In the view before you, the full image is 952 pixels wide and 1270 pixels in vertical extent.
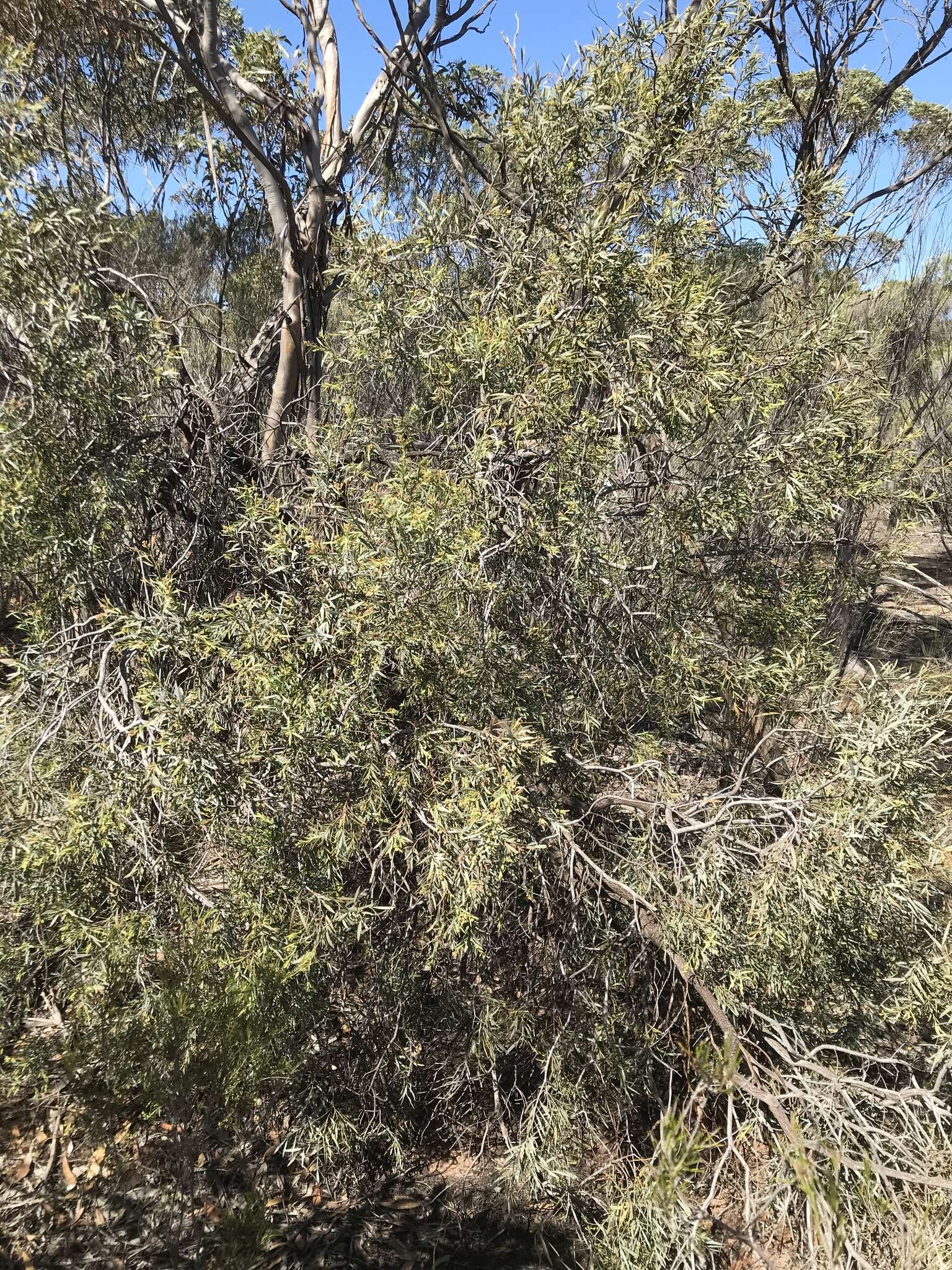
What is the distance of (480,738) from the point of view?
3.10 metres

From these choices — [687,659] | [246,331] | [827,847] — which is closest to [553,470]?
[687,659]

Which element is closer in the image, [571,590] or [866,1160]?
[866,1160]

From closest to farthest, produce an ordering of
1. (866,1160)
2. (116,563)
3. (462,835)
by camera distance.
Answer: (866,1160) → (462,835) → (116,563)

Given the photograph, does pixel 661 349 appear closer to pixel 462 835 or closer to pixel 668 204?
pixel 668 204

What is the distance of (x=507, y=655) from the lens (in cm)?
330

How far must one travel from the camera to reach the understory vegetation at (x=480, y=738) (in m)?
3.05

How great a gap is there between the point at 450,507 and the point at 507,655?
644 millimetres

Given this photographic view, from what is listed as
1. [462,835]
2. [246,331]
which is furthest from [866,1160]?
[246,331]

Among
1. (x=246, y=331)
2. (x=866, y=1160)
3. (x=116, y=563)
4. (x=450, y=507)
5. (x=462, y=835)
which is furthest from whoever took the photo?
(x=246, y=331)

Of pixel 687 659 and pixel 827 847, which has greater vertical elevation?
pixel 687 659

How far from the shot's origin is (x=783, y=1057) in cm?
327

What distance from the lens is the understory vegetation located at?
3049 millimetres

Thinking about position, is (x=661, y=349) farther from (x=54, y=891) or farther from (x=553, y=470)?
(x=54, y=891)

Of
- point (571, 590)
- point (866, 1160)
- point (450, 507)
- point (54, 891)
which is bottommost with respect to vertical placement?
point (866, 1160)
